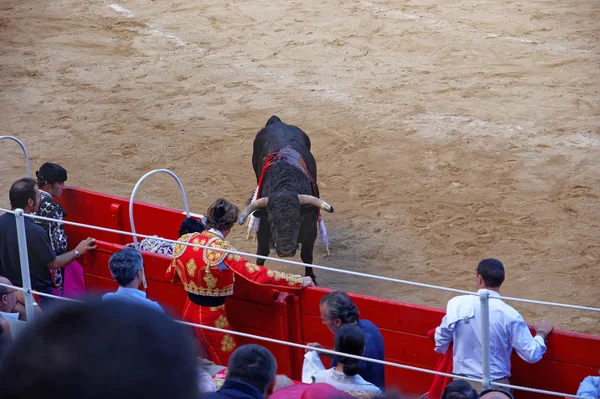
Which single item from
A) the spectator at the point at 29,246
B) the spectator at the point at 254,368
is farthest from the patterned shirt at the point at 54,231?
the spectator at the point at 254,368

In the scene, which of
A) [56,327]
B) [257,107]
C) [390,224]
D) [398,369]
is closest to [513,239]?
[390,224]

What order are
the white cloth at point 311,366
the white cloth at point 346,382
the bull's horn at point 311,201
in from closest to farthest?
1. the white cloth at point 346,382
2. the white cloth at point 311,366
3. the bull's horn at point 311,201

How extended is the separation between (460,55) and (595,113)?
2466 mm

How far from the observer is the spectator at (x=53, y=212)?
513 centimetres

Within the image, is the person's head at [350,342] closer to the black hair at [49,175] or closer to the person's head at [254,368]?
the person's head at [254,368]

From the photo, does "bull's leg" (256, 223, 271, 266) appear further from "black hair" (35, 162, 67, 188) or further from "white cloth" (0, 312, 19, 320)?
"white cloth" (0, 312, 19, 320)

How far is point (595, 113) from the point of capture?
9281 mm

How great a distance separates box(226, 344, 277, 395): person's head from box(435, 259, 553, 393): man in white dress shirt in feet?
5.28

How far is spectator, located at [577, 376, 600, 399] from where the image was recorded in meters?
3.64

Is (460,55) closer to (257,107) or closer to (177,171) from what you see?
(257,107)

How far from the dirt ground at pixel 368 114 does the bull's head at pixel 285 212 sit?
0.64 meters

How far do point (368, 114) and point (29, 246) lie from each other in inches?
229

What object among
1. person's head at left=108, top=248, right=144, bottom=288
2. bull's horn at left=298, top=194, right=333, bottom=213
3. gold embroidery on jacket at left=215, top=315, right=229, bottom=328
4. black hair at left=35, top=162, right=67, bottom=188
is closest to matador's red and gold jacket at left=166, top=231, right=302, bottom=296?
gold embroidery on jacket at left=215, top=315, right=229, bottom=328

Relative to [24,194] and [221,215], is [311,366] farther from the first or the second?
[24,194]
